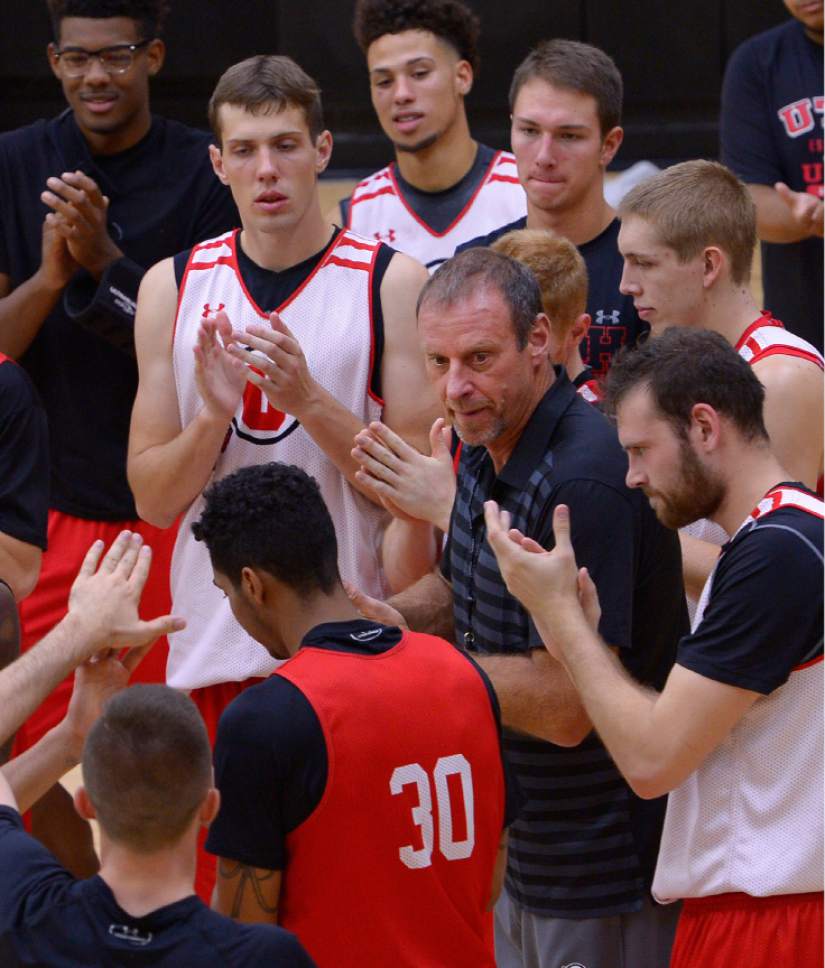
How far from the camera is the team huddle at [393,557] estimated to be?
2557 mm

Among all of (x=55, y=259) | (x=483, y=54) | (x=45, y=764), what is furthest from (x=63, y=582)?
(x=483, y=54)

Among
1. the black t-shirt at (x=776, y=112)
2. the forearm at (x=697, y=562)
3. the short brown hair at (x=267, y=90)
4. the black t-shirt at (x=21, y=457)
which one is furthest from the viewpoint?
the black t-shirt at (x=776, y=112)

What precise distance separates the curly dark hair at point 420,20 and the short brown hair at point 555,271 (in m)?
1.78

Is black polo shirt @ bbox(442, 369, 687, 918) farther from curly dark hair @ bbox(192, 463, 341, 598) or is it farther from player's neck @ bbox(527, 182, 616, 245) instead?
player's neck @ bbox(527, 182, 616, 245)

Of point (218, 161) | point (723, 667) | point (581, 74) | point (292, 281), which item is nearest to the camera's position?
point (723, 667)

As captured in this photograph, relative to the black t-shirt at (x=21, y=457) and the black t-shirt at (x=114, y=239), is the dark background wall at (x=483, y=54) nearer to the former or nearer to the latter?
the black t-shirt at (x=114, y=239)

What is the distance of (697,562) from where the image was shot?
11.0 feet

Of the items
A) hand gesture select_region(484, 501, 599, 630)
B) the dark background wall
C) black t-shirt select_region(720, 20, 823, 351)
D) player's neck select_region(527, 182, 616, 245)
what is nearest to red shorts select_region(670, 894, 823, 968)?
hand gesture select_region(484, 501, 599, 630)

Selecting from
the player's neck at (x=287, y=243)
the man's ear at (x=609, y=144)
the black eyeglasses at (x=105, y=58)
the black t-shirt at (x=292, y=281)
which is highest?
the black eyeglasses at (x=105, y=58)

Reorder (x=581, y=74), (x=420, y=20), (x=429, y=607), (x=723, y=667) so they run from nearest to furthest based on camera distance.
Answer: (x=723, y=667) < (x=429, y=607) < (x=581, y=74) < (x=420, y=20)

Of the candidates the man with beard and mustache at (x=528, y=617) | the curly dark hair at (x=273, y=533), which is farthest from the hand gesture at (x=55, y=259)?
the curly dark hair at (x=273, y=533)

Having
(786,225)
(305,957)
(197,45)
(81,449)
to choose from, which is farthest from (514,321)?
(197,45)

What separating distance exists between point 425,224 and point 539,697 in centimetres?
235

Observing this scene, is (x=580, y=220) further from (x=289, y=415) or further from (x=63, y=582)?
(x=63, y=582)
